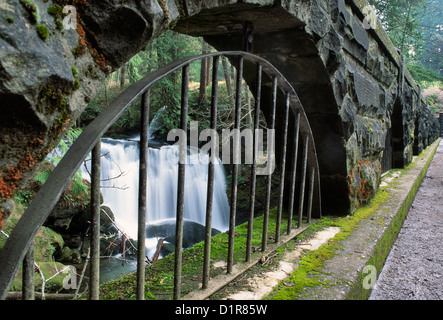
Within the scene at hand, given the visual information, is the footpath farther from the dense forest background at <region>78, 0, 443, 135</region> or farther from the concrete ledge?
the dense forest background at <region>78, 0, 443, 135</region>

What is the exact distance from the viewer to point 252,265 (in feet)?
5.98

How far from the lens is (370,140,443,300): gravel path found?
2.06 metres

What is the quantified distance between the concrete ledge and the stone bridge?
28 centimetres

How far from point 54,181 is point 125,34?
443mm

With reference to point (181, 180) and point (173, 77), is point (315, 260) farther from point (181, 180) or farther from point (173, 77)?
point (173, 77)

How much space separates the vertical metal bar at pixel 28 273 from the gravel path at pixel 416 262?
1875 millimetres

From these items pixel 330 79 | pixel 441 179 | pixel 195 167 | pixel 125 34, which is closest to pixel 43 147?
pixel 125 34

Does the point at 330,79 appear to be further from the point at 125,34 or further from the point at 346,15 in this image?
the point at 125,34

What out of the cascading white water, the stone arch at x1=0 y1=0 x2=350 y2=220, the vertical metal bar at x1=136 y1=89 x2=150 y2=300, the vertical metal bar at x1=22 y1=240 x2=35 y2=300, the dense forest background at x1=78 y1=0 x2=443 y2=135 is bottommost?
the cascading white water

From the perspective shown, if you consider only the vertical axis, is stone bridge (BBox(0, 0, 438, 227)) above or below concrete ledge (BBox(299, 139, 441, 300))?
above

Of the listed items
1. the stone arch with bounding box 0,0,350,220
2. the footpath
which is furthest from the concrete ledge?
the stone arch with bounding box 0,0,350,220

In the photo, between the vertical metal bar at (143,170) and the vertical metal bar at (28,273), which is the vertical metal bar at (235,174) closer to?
the vertical metal bar at (143,170)

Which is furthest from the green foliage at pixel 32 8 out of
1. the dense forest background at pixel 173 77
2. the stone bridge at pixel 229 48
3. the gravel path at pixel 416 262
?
the dense forest background at pixel 173 77

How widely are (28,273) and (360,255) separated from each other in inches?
70.9
